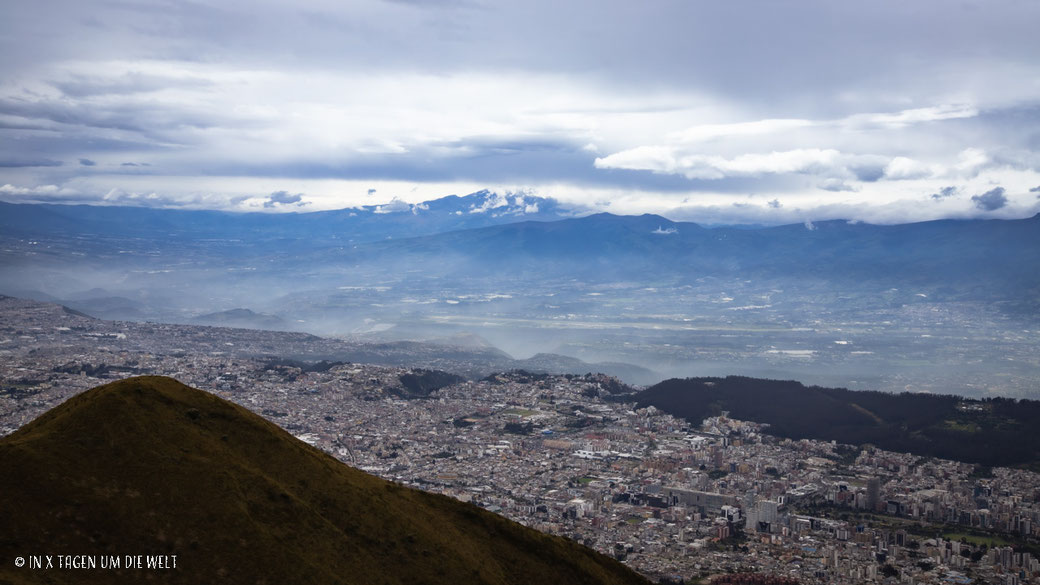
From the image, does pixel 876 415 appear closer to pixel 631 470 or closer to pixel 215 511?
pixel 631 470

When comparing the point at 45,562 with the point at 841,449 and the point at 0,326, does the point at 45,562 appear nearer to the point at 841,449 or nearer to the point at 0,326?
the point at 841,449

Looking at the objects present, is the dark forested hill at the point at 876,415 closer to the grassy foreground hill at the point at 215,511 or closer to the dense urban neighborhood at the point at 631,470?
the dense urban neighborhood at the point at 631,470

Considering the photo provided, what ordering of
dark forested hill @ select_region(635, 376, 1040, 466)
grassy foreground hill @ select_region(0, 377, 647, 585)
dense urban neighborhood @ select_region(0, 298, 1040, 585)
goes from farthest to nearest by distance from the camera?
dark forested hill @ select_region(635, 376, 1040, 466)
dense urban neighborhood @ select_region(0, 298, 1040, 585)
grassy foreground hill @ select_region(0, 377, 647, 585)

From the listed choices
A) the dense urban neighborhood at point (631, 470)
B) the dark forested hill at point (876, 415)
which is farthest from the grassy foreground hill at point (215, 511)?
the dark forested hill at point (876, 415)

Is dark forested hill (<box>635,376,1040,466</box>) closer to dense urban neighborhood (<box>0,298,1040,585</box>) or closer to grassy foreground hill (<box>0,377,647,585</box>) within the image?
dense urban neighborhood (<box>0,298,1040,585</box>)

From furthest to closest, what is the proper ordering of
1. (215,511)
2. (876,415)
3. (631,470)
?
(876,415) < (631,470) < (215,511)

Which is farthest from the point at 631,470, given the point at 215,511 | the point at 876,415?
the point at 215,511

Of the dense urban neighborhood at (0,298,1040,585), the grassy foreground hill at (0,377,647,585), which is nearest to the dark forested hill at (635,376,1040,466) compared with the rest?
the dense urban neighborhood at (0,298,1040,585)
